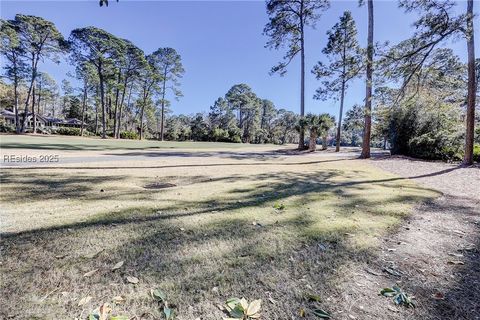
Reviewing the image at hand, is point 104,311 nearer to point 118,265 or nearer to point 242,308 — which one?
point 118,265

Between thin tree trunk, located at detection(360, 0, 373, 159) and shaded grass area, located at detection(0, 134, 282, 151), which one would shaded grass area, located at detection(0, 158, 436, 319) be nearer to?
thin tree trunk, located at detection(360, 0, 373, 159)

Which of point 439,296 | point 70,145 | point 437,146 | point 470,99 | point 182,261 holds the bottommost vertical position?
point 439,296

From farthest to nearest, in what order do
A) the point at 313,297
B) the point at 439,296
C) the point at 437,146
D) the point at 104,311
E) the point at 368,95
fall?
the point at 368,95, the point at 437,146, the point at 439,296, the point at 313,297, the point at 104,311

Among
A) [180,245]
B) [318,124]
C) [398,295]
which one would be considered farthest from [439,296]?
[318,124]

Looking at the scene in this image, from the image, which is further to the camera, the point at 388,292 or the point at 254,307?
the point at 388,292

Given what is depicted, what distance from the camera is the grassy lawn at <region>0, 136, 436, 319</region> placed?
178cm

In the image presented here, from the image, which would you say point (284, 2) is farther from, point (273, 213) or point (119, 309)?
point (119, 309)

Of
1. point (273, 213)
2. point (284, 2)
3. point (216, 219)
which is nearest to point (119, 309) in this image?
point (216, 219)

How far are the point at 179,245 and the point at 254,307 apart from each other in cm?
112

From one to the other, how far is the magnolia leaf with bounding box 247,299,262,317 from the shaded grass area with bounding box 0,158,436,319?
6cm

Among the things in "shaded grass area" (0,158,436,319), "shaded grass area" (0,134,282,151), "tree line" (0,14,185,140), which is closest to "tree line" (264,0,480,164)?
"shaded grass area" (0,158,436,319)

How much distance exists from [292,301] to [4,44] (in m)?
43.0

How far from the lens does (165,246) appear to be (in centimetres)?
252

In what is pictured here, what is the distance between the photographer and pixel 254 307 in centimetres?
170
